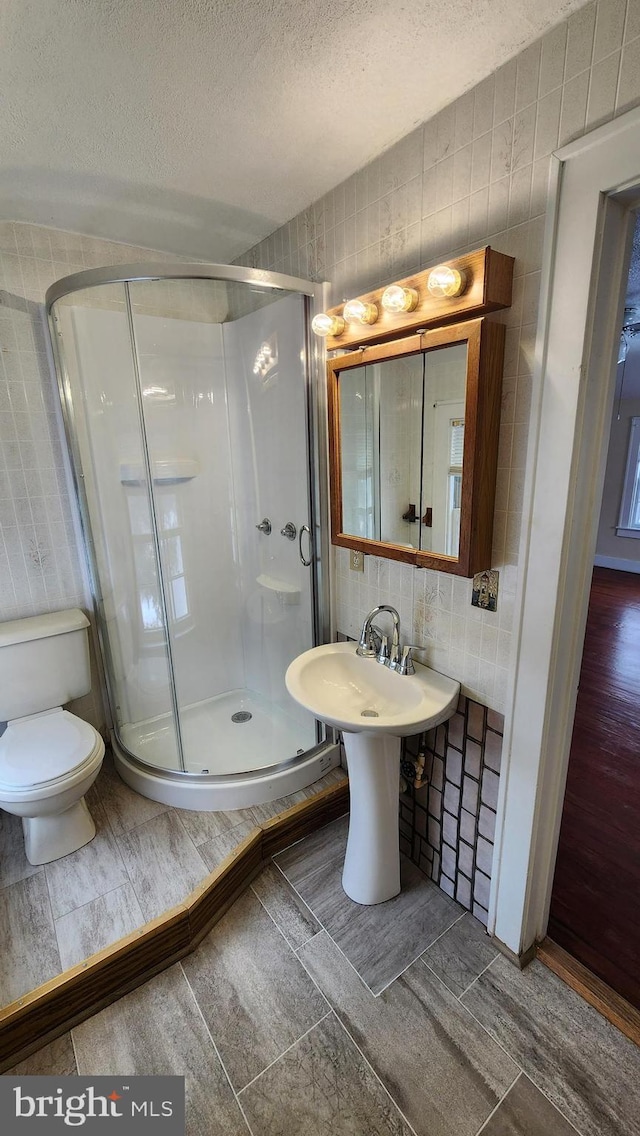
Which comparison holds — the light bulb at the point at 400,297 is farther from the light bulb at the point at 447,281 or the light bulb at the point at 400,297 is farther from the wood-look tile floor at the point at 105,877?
the wood-look tile floor at the point at 105,877

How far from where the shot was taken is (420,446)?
151 centimetres

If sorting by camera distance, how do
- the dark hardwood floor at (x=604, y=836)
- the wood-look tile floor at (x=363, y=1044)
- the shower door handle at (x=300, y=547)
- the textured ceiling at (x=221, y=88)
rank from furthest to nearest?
the shower door handle at (x=300, y=547) < the dark hardwood floor at (x=604, y=836) < the wood-look tile floor at (x=363, y=1044) < the textured ceiling at (x=221, y=88)

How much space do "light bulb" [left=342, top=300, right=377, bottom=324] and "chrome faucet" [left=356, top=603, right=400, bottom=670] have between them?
0.91 meters

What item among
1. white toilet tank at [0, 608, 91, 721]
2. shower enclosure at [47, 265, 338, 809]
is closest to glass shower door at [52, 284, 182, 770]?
shower enclosure at [47, 265, 338, 809]

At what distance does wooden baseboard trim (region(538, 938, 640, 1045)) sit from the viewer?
1.35m

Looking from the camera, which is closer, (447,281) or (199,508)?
(447,281)

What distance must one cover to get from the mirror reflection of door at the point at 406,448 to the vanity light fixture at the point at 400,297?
0.44 feet

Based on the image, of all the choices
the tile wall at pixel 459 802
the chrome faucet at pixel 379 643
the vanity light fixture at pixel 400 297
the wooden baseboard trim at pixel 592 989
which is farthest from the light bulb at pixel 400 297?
the wooden baseboard trim at pixel 592 989

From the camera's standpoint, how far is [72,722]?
6.57ft

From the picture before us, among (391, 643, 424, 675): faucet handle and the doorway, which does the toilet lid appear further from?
the doorway

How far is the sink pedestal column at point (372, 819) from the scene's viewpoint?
5.16 feet

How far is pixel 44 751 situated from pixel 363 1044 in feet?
4.52

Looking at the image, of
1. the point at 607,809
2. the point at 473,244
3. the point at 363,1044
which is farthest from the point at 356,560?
the point at 607,809

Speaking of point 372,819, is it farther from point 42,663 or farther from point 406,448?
point 42,663
